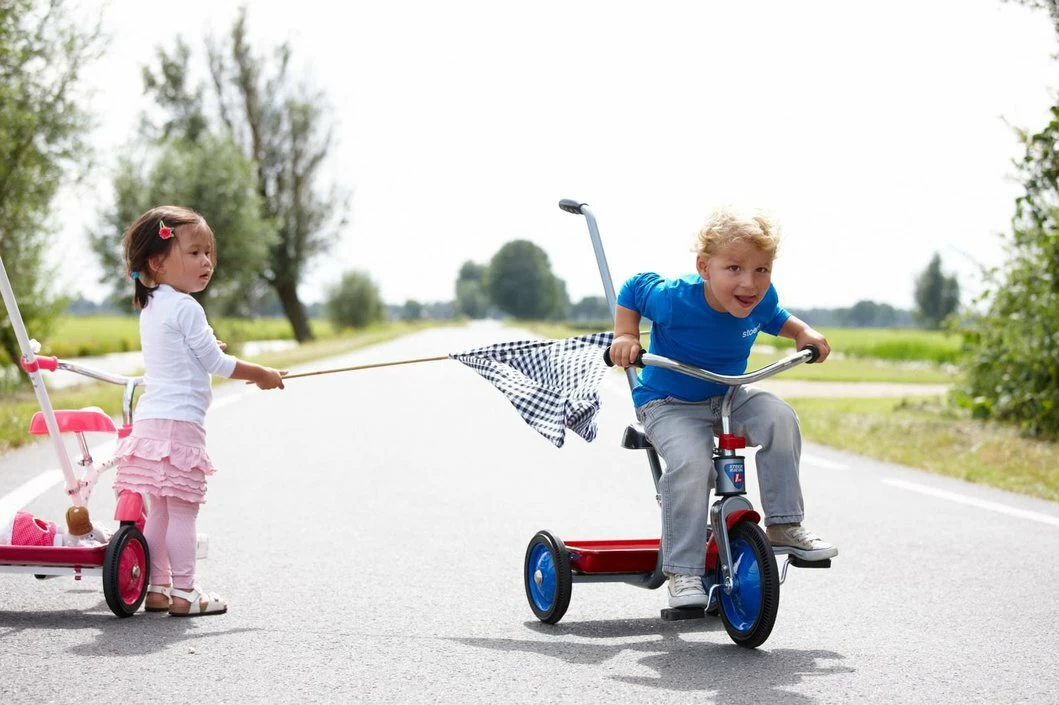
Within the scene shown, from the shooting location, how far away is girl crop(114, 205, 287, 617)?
181 inches

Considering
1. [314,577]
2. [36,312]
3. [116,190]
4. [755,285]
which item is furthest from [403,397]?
[116,190]

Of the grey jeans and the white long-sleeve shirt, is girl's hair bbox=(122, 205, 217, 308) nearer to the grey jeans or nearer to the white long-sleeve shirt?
the white long-sleeve shirt

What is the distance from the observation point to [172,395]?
4648 mm

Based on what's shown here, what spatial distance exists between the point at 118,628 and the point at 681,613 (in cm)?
198

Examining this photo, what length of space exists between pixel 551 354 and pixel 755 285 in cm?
89

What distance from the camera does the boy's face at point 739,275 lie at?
4109 millimetres

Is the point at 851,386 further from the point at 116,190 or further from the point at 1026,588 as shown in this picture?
the point at 116,190

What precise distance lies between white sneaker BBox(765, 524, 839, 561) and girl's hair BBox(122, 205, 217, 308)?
2.35 meters

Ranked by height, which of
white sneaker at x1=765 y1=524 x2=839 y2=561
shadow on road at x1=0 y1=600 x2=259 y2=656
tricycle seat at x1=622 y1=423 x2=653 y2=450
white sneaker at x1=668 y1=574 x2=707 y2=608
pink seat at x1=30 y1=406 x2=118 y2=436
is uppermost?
pink seat at x1=30 y1=406 x2=118 y2=436

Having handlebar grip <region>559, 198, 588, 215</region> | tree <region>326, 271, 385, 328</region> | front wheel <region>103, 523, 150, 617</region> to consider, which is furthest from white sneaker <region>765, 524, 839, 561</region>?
tree <region>326, 271, 385, 328</region>

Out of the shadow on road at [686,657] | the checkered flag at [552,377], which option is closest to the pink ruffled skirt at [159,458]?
the checkered flag at [552,377]

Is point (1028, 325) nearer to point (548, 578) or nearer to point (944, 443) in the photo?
point (944, 443)

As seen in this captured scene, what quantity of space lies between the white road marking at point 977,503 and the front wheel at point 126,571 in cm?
482

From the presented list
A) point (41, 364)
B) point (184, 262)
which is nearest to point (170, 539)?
point (41, 364)
